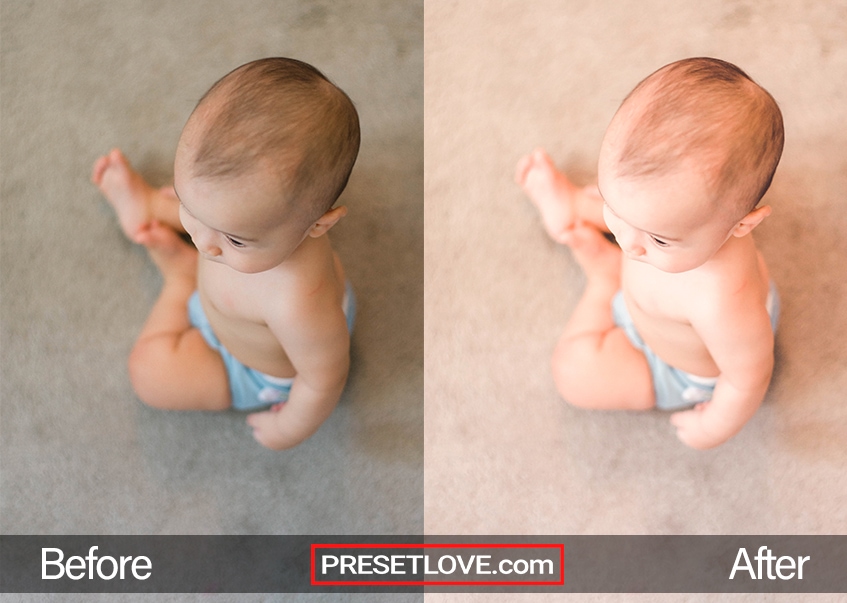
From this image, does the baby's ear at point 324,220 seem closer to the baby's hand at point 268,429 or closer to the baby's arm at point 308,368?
the baby's arm at point 308,368

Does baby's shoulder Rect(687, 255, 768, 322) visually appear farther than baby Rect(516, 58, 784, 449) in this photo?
Yes

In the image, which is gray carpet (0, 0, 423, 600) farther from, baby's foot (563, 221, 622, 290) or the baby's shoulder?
the baby's shoulder

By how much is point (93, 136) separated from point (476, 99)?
52 cm

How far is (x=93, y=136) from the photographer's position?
108cm

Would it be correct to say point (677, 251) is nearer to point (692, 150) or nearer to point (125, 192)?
point (692, 150)

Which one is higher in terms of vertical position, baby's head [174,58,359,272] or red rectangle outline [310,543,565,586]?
baby's head [174,58,359,272]

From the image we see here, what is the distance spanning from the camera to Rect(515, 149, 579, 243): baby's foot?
3.34ft

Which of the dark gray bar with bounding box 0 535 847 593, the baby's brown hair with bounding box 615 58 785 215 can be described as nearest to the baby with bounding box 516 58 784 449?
the baby's brown hair with bounding box 615 58 785 215

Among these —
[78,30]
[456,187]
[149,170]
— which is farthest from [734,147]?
[78,30]

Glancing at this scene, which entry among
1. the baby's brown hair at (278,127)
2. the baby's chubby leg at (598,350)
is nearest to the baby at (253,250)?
the baby's brown hair at (278,127)

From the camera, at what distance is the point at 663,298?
0.81 metres

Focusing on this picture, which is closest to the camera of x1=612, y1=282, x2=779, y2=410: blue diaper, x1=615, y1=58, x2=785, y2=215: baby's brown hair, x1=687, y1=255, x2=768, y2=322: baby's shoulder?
x1=615, y1=58, x2=785, y2=215: baby's brown hair

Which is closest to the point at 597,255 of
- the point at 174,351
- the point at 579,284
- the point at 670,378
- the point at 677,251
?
the point at 579,284

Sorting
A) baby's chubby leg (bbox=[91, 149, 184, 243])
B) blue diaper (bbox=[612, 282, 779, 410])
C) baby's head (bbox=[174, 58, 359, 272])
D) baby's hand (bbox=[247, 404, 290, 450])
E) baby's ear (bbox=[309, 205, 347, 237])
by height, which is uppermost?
baby's head (bbox=[174, 58, 359, 272])
